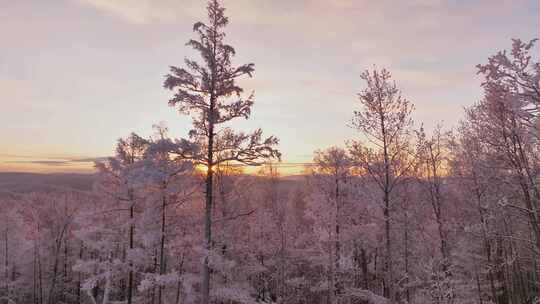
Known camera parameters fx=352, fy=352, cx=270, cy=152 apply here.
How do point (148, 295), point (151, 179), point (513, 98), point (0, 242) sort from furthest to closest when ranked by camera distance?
1. point (0, 242)
2. point (148, 295)
3. point (151, 179)
4. point (513, 98)

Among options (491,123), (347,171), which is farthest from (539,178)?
(347,171)

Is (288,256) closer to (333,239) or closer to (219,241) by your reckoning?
(333,239)

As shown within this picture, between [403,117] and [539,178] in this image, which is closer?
[539,178]

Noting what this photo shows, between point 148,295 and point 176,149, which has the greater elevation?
point 176,149

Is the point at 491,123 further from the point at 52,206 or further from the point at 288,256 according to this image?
the point at 52,206

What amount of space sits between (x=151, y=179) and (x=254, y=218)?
1814 centimetres

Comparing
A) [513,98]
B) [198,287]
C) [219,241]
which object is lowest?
[198,287]

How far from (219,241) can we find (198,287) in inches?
93.8

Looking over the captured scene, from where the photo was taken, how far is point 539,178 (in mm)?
8430

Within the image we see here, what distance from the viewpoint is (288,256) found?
30.7m

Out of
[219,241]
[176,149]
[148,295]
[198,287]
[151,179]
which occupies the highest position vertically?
[176,149]

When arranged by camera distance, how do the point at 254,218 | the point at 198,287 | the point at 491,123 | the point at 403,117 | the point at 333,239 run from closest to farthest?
1. the point at 491,123
2. the point at 403,117
3. the point at 198,287
4. the point at 333,239
5. the point at 254,218

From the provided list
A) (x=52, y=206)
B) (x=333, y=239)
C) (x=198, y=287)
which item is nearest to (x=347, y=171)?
(x=333, y=239)

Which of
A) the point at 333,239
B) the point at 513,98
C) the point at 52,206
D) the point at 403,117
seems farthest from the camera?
the point at 52,206
